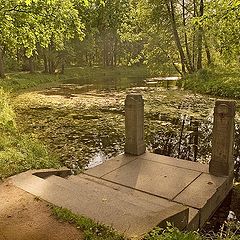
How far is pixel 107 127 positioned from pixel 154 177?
5649mm

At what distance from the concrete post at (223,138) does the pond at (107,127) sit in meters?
2.12

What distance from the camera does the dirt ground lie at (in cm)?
351

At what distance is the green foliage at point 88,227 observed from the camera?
334 cm

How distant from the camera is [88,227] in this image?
3.56m

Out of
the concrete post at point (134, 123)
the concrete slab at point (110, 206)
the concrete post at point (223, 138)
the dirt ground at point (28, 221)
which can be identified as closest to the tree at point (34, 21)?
the concrete post at point (134, 123)

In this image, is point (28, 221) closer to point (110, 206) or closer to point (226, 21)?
point (110, 206)

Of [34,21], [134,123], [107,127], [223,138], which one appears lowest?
[107,127]

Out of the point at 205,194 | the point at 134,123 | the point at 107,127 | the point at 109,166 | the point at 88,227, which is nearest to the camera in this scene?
the point at 88,227

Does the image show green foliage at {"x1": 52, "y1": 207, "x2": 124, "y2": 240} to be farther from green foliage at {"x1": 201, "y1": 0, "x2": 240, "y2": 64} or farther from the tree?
the tree

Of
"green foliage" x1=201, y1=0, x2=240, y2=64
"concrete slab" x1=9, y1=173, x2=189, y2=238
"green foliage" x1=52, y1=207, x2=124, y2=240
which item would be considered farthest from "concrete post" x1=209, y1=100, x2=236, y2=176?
"green foliage" x1=52, y1=207, x2=124, y2=240

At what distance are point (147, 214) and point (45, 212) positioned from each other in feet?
4.91

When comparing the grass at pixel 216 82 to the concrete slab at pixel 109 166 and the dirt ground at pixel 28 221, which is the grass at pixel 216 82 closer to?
the concrete slab at pixel 109 166

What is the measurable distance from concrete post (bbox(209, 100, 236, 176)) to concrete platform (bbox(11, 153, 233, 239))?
0.24 metres

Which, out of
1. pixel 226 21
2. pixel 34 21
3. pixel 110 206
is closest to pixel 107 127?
pixel 34 21
